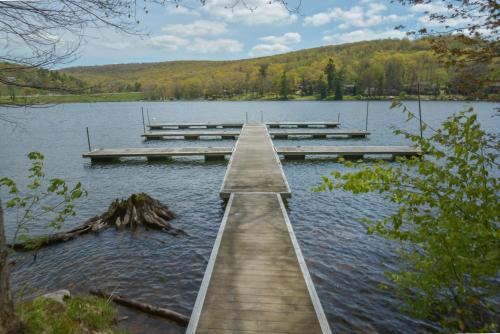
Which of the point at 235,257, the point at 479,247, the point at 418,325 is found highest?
the point at 479,247

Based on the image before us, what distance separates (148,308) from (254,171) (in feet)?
31.6

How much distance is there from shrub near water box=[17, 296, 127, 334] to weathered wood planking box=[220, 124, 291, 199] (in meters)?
6.94

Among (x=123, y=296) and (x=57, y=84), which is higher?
(x=57, y=84)

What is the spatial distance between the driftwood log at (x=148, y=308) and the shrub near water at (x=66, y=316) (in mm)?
700

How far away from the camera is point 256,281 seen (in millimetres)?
6449

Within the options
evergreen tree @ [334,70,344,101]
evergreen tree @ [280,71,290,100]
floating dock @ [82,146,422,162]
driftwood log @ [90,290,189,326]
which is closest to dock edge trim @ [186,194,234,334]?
driftwood log @ [90,290,189,326]

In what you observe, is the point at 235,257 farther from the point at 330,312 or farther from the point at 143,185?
the point at 143,185

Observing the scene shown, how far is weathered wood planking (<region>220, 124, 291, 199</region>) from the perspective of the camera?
513 inches

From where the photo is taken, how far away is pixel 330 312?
7348mm

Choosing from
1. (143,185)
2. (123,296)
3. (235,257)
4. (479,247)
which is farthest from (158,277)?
(143,185)

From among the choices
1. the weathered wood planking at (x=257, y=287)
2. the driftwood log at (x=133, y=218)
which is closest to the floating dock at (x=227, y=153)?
the driftwood log at (x=133, y=218)

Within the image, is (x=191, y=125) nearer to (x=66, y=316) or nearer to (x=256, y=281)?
(x=256, y=281)

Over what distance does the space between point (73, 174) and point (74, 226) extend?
1012cm

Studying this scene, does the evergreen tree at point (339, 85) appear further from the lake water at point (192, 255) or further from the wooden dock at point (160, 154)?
the lake water at point (192, 255)
